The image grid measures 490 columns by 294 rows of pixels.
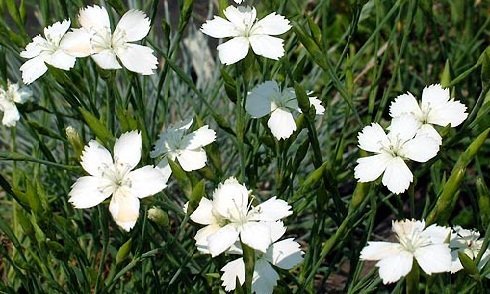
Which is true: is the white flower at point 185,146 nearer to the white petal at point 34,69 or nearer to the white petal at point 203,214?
the white petal at point 203,214

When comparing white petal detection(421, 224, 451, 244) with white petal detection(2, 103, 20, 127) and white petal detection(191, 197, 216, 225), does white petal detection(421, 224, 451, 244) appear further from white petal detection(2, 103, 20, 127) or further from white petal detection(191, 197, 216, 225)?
white petal detection(2, 103, 20, 127)

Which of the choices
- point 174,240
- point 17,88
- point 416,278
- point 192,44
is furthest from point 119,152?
point 192,44

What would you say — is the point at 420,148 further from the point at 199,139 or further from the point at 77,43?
the point at 77,43

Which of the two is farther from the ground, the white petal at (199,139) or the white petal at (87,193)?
the white petal at (87,193)

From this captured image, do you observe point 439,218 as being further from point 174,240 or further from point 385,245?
point 174,240

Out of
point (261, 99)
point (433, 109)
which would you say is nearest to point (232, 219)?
point (261, 99)

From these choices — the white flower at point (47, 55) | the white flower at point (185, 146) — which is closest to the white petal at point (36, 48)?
the white flower at point (47, 55)
